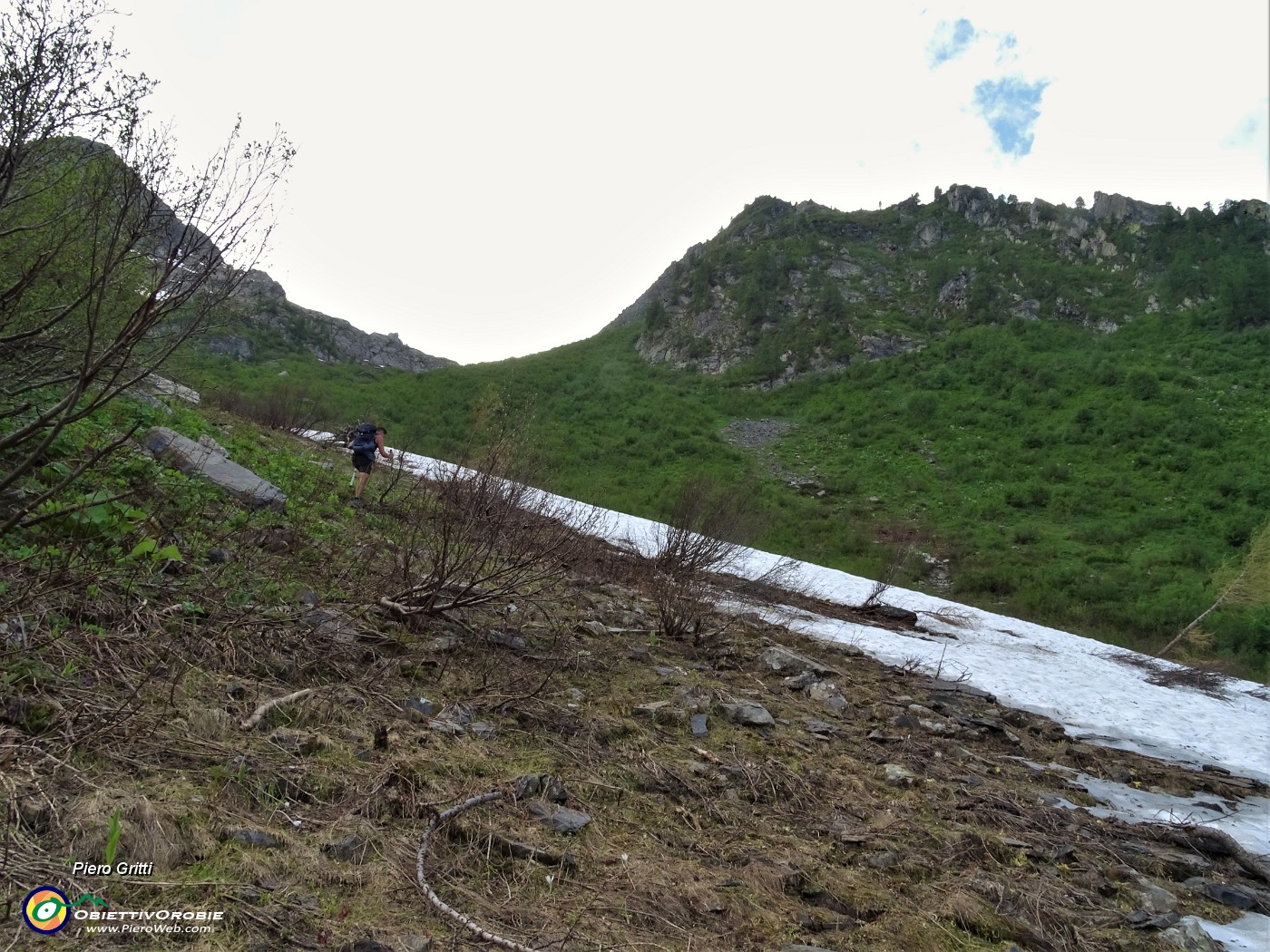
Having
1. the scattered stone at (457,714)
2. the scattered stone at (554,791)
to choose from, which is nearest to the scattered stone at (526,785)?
the scattered stone at (554,791)

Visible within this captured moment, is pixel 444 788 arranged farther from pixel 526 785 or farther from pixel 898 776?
pixel 898 776

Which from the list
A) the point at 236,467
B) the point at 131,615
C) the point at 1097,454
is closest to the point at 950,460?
the point at 1097,454

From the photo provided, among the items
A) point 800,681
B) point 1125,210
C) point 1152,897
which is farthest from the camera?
point 1125,210

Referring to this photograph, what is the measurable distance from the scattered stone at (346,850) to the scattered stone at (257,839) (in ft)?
0.42

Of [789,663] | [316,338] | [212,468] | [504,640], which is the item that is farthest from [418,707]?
[316,338]

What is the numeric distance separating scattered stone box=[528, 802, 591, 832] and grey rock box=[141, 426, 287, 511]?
4.41 m

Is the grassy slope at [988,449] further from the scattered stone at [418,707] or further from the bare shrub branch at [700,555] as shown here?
the scattered stone at [418,707]

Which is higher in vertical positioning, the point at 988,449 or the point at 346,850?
the point at 988,449

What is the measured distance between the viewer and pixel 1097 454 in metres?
25.6

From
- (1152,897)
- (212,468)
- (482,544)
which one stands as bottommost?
(1152,897)

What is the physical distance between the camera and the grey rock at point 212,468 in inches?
234

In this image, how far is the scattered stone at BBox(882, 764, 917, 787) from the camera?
3.85 m

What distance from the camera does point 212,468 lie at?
244 inches

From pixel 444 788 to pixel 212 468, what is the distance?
501 centimetres
